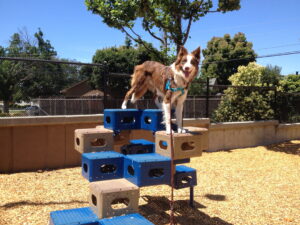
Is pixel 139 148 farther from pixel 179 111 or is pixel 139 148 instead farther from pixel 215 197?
pixel 215 197

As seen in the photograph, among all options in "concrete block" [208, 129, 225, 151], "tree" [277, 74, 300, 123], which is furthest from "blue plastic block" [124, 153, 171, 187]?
"tree" [277, 74, 300, 123]

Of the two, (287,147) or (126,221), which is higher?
(126,221)

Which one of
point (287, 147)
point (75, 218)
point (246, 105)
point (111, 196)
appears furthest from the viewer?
point (246, 105)

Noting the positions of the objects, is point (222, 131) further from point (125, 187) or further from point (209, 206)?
point (125, 187)

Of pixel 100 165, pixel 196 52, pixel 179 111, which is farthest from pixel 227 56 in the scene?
pixel 100 165

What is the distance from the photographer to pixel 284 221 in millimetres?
4004

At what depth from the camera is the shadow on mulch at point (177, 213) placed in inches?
152

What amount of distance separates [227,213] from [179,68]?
2.48 meters

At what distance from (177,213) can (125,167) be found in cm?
136

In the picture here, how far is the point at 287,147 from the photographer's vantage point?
9.98 m

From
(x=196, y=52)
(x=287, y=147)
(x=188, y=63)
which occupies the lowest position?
(x=287, y=147)

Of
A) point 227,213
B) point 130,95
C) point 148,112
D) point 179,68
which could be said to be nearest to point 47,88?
point 130,95

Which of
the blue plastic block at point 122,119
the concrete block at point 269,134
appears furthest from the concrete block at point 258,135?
the blue plastic block at point 122,119

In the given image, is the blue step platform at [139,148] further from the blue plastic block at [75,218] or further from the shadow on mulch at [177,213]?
the blue plastic block at [75,218]
